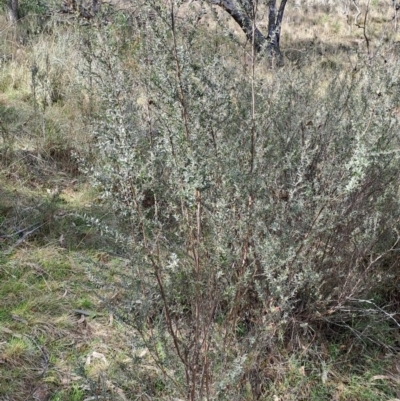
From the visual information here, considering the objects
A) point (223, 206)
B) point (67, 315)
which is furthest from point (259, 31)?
point (67, 315)

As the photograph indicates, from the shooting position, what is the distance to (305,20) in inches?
632

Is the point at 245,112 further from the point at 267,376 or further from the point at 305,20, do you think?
the point at 305,20

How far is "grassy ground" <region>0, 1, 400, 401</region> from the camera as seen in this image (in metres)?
2.11

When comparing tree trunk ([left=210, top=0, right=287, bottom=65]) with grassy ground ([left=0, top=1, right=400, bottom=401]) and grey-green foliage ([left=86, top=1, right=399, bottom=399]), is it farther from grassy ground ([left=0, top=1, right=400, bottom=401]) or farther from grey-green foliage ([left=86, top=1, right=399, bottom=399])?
grassy ground ([left=0, top=1, right=400, bottom=401])

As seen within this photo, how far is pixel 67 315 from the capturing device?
8.29ft

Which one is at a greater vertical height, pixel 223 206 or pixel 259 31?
pixel 259 31

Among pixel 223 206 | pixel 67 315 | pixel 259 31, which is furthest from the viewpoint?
pixel 259 31

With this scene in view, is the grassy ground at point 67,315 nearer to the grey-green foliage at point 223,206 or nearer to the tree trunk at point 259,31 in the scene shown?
the grey-green foliage at point 223,206

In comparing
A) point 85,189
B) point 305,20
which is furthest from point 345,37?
point 85,189

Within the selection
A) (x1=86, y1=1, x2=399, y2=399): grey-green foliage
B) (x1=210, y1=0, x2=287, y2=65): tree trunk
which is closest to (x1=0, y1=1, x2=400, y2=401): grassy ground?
(x1=86, y1=1, x2=399, y2=399): grey-green foliage

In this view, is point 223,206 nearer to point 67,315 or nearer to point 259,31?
point 67,315

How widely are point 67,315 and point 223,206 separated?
1.27 metres

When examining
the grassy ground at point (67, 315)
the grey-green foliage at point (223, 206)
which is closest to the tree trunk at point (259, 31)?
the grey-green foliage at point (223, 206)

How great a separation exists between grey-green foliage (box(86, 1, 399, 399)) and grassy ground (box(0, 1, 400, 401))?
0.19 meters
